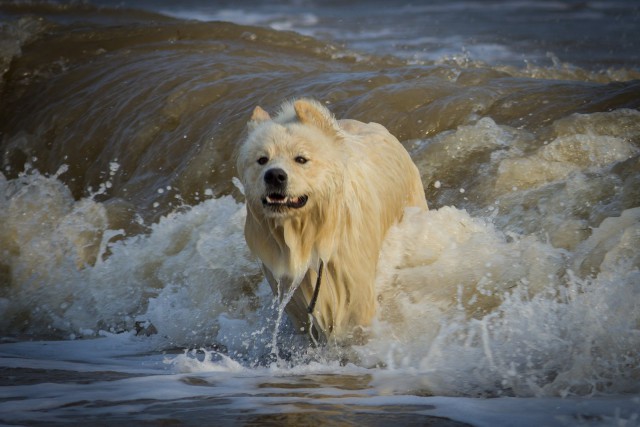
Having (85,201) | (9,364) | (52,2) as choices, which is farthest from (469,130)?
(52,2)

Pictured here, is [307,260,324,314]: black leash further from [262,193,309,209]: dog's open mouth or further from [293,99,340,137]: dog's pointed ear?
[293,99,340,137]: dog's pointed ear

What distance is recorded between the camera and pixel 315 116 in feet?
19.4

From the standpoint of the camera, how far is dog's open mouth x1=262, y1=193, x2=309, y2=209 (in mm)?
5609

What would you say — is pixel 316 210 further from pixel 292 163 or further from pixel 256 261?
pixel 256 261

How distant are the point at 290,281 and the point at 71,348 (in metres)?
1.84

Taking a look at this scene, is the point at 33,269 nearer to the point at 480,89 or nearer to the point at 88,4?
the point at 480,89

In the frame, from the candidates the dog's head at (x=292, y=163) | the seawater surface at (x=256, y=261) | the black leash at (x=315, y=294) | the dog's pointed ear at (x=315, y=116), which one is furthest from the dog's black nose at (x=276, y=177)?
the seawater surface at (x=256, y=261)

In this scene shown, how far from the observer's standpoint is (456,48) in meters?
18.3

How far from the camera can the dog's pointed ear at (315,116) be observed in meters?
5.86

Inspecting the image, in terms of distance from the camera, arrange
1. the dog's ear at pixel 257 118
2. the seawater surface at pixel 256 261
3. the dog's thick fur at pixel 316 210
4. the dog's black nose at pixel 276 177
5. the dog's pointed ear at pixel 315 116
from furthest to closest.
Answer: the dog's ear at pixel 257 118, the dog's pointed ear at pixel 315 116, the dog's thick fur at pixel 316 210, the dog's black nose at pixel 276 177, the seawater surface at pixel 256 261

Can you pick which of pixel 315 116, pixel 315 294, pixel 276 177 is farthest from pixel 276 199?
pixel 315 294

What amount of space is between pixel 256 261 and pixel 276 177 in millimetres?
2121

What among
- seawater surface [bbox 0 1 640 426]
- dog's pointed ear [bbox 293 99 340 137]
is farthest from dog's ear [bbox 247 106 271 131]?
seawater surface [bbox 0 1 640 426]

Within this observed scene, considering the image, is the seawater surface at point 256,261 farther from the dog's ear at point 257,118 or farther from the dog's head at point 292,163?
the dog's ear at point 257,118
